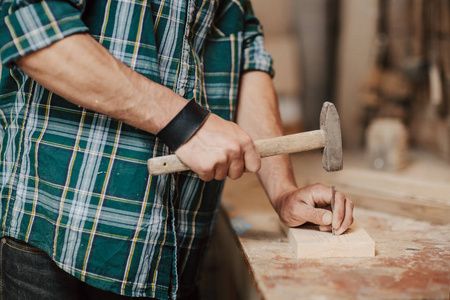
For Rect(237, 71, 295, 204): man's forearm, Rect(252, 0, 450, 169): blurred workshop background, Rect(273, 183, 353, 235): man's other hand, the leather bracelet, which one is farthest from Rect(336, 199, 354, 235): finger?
Rect(252, 0, 450, 169): blurred workshop background

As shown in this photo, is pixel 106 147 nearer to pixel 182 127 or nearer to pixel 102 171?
pixel 102 171

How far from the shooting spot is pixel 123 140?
3.80 feet

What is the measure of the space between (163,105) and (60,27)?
0.27 meters

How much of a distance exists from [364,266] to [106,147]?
0.69m

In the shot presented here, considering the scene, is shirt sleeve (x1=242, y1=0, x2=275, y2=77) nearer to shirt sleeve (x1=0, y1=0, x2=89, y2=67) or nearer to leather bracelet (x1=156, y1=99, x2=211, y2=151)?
leather bracelet (x1=156, y1=99, x2=211, y2=151)

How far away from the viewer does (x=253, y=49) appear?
149cm

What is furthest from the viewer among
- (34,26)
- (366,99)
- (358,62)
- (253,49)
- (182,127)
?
(358,62)

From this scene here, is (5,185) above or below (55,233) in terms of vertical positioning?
above

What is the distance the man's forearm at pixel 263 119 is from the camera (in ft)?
4.74

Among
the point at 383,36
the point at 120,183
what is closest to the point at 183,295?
the point at 120,183

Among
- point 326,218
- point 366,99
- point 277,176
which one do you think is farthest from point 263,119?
point 366,99

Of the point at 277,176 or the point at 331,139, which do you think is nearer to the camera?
the point at 331,139

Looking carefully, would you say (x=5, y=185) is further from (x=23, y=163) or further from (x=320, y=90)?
(x=320, y=90)

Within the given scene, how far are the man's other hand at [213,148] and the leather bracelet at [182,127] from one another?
1 centimetres
